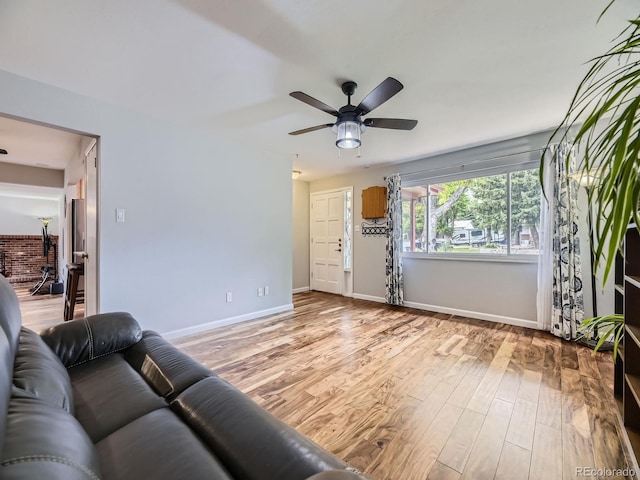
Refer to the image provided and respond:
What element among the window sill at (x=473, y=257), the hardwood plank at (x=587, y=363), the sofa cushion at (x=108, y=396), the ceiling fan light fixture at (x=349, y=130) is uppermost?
the ceiling fan light fixture at (x=349, y=130)

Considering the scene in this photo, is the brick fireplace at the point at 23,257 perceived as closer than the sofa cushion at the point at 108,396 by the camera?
No

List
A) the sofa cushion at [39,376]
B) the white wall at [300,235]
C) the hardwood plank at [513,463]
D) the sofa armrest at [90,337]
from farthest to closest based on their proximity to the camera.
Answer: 1. the white wall at [300,235]
2. the sofa armrest at [90,337]
3. the hardwood plank at [513,463]
4. the sofa cushion at [39,376]

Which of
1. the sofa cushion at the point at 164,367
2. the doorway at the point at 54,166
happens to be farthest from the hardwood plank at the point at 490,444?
the doorway at the point at 54,166

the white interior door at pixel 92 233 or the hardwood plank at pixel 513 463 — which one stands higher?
the white interior door at pixel 92 233

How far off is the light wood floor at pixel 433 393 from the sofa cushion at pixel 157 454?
35.1 inches

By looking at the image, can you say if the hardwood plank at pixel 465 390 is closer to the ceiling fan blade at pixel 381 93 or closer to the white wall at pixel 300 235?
the ceiling fan blade at pixel 381 93

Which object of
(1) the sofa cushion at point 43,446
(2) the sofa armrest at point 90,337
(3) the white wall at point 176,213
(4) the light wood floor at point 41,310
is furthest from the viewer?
(4) the light wood floor at point 41,310

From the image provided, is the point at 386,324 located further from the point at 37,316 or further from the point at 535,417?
the point at 37,316

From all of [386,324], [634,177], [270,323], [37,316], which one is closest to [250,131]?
[270,323]

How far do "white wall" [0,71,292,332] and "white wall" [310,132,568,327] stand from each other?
1626mm

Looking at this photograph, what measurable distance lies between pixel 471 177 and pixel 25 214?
10313 mm

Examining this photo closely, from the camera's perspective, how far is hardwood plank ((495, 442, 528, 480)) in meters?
1.34

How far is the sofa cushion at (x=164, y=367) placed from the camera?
1234mm

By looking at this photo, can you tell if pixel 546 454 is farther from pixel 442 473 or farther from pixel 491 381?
pixel 491 381
